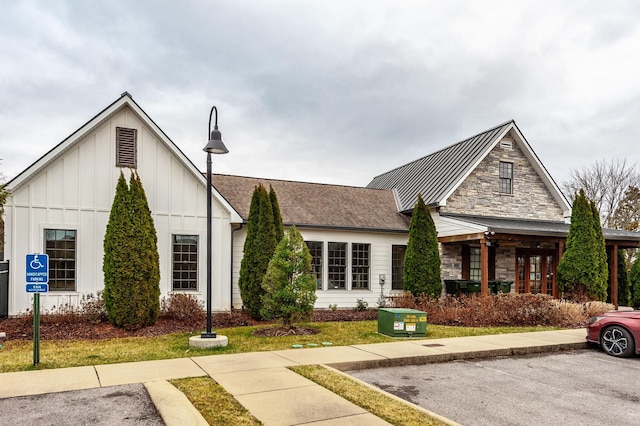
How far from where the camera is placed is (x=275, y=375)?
7258 millimetres

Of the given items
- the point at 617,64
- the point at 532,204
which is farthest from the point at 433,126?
the point at 617,64

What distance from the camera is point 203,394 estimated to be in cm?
618

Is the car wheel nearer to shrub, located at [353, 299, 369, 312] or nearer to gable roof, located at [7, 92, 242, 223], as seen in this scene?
shrub, located at [353, 299, 369, 312]

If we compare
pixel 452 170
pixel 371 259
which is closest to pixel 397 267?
pixel 371 259

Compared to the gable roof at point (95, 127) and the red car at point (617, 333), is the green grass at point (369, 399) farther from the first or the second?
the gable roof at point (95, 127)

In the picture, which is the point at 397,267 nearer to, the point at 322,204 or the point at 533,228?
the point at 322,204

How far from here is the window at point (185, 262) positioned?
1497 centimetres

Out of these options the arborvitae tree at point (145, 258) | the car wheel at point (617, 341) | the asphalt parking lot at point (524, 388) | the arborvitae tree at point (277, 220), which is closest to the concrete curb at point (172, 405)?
the asphalt parking lot at point (524, 388)

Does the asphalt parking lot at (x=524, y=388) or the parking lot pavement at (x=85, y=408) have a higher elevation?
the parking lot pavement at (x=85, y=408)

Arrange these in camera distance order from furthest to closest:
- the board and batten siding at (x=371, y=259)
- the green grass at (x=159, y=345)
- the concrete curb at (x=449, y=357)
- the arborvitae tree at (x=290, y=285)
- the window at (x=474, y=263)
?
the window at (x=474, y=263)
the board and batten siding at (x=371, y=259)
the arborvitae tree at (x=290, y=285)
the green grass at (x=159, y=345)
the concrete curb at (x=449, y=357)

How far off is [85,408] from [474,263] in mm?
16378

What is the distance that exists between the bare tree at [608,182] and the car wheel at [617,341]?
99.9 ft

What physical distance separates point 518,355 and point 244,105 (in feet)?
43.7

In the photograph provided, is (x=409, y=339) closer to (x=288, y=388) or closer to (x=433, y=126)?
(x=288, y=388)
